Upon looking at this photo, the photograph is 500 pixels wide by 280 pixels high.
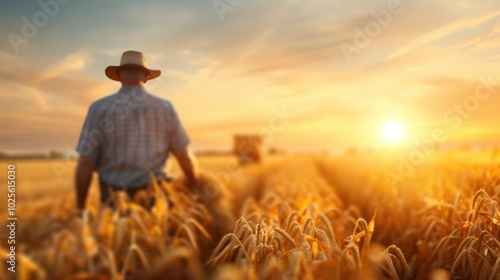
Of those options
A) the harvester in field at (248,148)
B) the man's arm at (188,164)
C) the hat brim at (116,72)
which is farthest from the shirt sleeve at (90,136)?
the harvester in field at (248,148)

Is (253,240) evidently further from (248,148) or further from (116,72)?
(248,148)

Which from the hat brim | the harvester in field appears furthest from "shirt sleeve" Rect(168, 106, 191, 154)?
the harvester in field

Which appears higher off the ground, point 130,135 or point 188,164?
point 130,135

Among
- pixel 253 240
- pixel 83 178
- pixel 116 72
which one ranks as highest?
pixel 116 72

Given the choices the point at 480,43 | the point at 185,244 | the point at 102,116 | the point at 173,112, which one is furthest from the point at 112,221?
the point at 480,43

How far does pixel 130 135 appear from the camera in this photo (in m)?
4.50

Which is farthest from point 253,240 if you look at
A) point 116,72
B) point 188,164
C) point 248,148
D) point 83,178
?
point 248,148

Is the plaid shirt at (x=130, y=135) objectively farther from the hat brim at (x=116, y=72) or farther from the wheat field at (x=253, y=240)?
the wheat field at (x=253, y=240)

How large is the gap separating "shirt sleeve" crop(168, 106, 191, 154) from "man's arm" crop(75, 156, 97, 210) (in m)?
0.84

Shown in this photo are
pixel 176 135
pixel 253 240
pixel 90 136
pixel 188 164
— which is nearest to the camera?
pixel 253 240

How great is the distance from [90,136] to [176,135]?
888 mm

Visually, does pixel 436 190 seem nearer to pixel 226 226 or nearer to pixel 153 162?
pixel 226 226

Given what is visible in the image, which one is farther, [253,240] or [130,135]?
[130,135]

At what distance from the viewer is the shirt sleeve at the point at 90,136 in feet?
13.7
